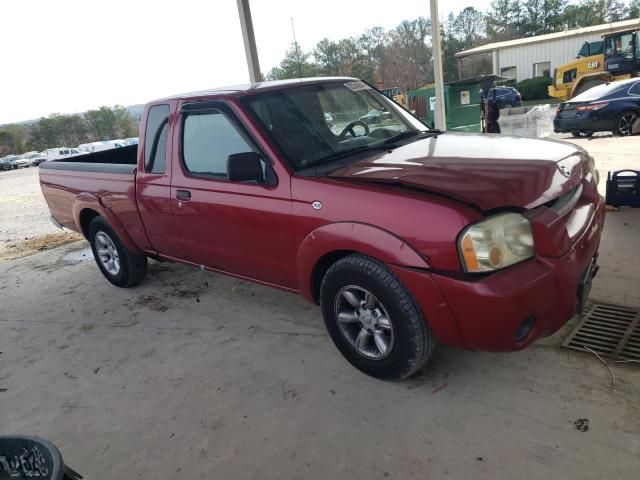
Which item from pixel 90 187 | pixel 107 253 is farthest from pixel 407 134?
pixel 107 253

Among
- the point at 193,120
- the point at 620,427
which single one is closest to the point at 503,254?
→ the point at 620,427

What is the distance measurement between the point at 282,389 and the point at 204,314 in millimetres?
1495

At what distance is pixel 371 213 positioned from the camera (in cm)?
266

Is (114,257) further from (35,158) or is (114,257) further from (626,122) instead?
(35,158)

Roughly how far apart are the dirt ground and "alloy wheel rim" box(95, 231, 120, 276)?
0.82 metres

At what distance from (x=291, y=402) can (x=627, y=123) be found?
1175 cm

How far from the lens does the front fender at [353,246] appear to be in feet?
8.35

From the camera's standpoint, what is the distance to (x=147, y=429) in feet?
9.50

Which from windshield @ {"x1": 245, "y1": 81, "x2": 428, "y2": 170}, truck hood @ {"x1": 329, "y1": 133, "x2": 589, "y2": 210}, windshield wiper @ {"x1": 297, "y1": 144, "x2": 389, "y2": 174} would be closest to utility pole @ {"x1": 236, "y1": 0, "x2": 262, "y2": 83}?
windshield @ {"x1": 245, "y1": 81, "x2": 428, "y2": 170}

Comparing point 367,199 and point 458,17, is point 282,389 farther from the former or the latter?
point 458,17

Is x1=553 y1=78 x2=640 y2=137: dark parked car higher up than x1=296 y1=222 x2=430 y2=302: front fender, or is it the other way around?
x1=296 y1=222 x2=430 y2=302: front fender

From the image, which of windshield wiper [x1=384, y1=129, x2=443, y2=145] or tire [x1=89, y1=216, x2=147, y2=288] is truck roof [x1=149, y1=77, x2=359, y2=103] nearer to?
windshield wiper [x1=384, y1=129, x2=443, y2=145]

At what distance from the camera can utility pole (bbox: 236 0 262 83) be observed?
7539 millimetres

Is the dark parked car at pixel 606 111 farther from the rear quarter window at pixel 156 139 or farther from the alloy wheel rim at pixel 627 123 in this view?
the rear quarter window at pixel 156 139
